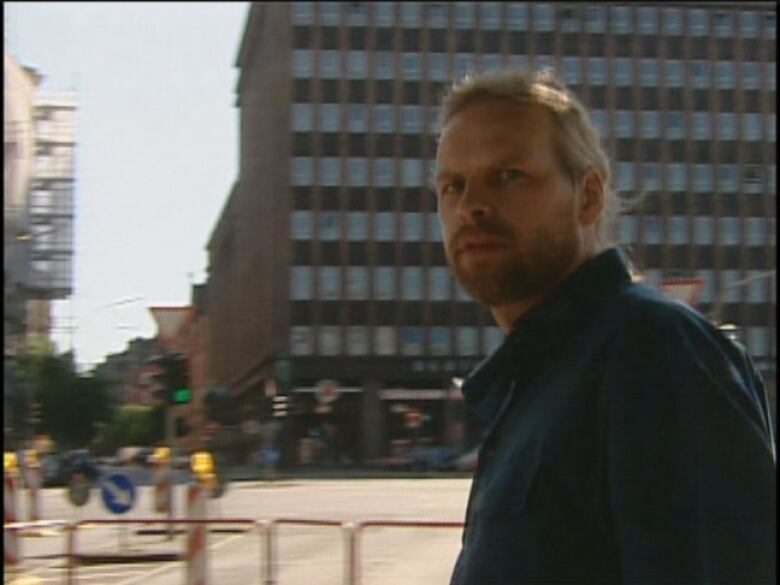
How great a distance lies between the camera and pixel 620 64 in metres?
61.3

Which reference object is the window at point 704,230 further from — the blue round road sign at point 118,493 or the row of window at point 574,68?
the blue round road sign at point 118,493

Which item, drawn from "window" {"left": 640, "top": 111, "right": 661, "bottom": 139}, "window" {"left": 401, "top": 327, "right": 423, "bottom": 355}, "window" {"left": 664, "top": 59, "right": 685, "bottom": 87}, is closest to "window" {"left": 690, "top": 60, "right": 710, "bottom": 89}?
"window" {"left": 664, "top": 59, "right": 685, "bottom": 87}

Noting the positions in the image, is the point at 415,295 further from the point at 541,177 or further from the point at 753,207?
the point at 541,177

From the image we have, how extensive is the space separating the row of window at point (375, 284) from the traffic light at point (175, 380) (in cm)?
4113

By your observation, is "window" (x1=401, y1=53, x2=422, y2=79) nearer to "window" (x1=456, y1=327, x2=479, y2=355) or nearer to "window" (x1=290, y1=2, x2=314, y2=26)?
"window" (x1=290, y1=2, x2=314, y2=26)

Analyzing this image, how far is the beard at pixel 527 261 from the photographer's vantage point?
1.78 meters

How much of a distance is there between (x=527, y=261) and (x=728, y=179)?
59.4m

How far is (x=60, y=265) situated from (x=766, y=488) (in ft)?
111

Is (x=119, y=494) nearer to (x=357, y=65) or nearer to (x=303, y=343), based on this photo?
(x=303, y=343)

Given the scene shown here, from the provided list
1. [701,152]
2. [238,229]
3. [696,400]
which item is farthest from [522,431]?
[238,229]

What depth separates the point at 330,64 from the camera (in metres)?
62.5

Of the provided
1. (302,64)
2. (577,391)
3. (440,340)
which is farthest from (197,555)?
(302,64)

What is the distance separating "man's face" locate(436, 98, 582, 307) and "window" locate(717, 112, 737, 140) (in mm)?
55525

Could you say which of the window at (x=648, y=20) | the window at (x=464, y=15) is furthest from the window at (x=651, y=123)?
the window at (x=464, y=15)
